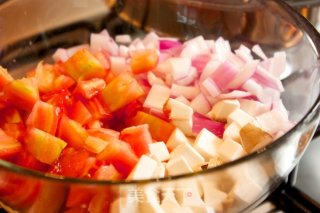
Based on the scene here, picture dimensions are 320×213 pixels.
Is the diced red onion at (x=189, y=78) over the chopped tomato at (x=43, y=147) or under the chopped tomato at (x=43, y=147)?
under

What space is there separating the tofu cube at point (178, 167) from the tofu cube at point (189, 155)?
0.02m

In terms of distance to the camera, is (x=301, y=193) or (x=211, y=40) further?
(x=211, y=40)

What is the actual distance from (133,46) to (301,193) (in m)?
0.38

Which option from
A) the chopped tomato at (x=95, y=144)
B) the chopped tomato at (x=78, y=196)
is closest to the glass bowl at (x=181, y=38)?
the chopped tomato at (x=78, y=196)

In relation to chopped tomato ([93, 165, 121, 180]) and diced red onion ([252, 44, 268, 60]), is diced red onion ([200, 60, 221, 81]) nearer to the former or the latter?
diced red onion ([252, 44, 268, 60])

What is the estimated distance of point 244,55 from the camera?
930 millimetres

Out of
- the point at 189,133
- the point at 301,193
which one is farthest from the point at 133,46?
the point at 301,193

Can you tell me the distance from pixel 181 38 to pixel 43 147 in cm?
41

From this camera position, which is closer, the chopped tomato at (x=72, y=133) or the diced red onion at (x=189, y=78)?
the chopped tomato at (x=72, y=133)

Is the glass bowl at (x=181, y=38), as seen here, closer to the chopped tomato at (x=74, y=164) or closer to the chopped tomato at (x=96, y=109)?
the chopped tomato at (x=74, y=164)

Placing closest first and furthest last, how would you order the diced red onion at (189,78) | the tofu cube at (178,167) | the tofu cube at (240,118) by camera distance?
the tofu cube at (178,167) → the tofu cube at (240,118) → the diced red onion at (189,78)

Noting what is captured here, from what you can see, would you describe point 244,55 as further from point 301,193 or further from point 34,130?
point 34,130

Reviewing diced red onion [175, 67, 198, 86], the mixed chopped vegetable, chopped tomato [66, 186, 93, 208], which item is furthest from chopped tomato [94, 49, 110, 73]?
chopped tomato [66, 186, 93, 208]

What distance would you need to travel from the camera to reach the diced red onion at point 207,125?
79 cm
